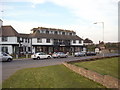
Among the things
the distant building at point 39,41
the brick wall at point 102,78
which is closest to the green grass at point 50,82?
the brick wall at point 102,78

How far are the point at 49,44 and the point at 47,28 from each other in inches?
244

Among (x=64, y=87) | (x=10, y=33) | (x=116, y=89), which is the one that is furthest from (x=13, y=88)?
(x=10, y=33)

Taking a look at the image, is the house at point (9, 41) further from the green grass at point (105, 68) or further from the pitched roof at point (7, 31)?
the green grass at point (105, 68)

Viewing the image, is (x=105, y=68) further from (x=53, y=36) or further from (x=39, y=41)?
(x=53, y=36)

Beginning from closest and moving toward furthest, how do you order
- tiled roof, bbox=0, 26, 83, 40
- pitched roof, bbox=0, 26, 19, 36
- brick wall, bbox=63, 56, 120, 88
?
1. brick wall, bbox=63, 56, 120, 88
2. pitched roof, bbox=0, 26, 19, 36
3. tiled roof, bbox=0, 26, 83, 40

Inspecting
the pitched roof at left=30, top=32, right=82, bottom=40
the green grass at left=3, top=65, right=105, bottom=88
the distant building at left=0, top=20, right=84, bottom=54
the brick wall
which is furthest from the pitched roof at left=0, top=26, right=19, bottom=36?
the brick wall

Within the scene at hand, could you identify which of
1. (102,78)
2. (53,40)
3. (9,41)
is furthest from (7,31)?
(102,78)

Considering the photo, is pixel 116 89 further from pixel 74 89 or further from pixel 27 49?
pixel 27 49

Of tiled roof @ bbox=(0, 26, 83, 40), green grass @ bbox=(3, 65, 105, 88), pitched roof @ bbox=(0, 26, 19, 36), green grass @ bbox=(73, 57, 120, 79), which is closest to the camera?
green grass @ bbox=(3, 65, 105, 88)

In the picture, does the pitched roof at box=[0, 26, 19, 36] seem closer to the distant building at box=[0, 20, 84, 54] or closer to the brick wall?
the distant building at box=[0, 20, 84, 54]

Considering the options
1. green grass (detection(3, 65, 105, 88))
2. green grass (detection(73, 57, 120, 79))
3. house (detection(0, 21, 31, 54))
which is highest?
house (detection(0, 21, 31, 54))

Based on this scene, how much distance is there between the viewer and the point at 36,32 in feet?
190

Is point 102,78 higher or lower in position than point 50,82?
higher

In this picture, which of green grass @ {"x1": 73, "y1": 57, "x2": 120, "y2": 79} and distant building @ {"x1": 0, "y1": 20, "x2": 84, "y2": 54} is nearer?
green grass @ {"x1": 73, "y1": 57, "x2": 120, "y2": 79}
